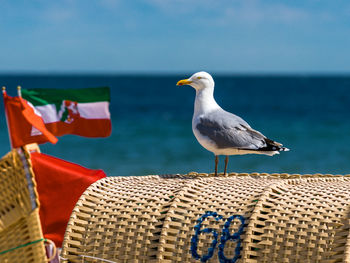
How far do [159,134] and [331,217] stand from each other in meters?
22.1

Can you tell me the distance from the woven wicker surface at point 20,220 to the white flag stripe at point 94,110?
6.76 ft

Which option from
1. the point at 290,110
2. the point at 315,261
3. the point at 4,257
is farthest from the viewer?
the point at 290,110

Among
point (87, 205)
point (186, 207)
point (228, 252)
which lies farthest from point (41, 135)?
point (228, 252)

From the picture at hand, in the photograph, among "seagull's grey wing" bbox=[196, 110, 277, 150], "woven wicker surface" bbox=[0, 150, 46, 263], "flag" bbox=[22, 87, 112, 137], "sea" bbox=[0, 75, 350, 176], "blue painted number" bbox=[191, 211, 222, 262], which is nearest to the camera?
"blue painted number" bbox=[191, 211, 222, 262]

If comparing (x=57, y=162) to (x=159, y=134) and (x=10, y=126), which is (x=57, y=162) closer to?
(x=10, y=126)

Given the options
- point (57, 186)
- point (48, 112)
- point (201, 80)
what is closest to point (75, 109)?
point (48, 112)

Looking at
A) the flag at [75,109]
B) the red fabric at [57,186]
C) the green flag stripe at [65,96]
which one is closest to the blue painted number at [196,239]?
the red fabric at [57,186]

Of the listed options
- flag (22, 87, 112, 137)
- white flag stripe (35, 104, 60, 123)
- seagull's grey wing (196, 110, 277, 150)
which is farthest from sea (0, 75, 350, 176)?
seagull's grey wing (196, 110, 277, 150)

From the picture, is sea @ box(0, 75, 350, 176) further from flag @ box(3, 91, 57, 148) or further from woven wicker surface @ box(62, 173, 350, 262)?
woven wicker surface @ box(62, 173, 350, 262)

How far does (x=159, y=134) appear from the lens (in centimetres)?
2527

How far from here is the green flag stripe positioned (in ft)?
19.0

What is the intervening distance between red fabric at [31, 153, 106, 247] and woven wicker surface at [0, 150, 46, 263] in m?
0.94

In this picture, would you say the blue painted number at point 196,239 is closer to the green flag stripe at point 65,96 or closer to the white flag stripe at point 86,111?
the white flag stripe at point 86,111

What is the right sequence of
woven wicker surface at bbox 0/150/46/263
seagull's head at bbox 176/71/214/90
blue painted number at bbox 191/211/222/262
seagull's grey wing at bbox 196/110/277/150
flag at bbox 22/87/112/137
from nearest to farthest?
blue painted number at bbox 191/211/222/262, woven wicker surface at bbox 0/150/46/263, seagull's grey wing at bbox 196/110/277/150, seagull's head at bbox 176/71/214/90, flag at bbox 22/87/112/137
